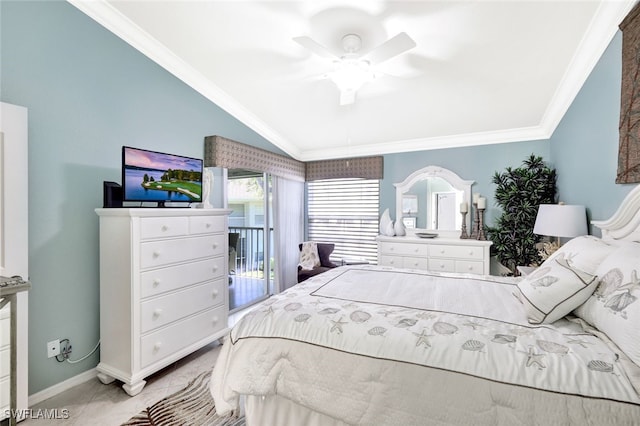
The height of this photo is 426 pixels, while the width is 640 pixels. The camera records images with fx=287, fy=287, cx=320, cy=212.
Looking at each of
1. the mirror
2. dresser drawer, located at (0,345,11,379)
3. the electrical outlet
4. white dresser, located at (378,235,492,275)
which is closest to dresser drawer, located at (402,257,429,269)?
white dresser, located at (378,235,492,275)

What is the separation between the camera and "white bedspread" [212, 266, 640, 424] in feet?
3.39

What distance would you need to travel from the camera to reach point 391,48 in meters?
2.01

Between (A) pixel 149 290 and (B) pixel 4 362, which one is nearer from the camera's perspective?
(B) pixel 4 362

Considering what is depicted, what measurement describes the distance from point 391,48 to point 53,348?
3319mm

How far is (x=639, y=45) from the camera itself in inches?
62.6

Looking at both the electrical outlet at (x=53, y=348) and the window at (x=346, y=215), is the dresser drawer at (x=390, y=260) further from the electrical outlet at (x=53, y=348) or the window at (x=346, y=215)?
the electrical outlet at (x=53, y=348)

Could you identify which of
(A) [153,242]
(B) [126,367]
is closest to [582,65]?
(A) [153,242]

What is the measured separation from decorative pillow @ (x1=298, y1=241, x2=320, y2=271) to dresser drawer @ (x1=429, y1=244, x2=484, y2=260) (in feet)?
5.38

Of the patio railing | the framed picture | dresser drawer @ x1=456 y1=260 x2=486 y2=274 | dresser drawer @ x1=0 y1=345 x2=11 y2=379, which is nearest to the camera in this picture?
dresser drawer @ x1=0 y1=345 x2=11 y2=379

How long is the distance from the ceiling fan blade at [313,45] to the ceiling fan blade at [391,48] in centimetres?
28

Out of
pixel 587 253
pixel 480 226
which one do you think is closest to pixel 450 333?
pixel 587 253

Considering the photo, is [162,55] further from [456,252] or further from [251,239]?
[456,252]

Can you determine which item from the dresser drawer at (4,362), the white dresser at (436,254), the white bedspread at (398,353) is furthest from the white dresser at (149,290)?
the white dresser at (436,254)

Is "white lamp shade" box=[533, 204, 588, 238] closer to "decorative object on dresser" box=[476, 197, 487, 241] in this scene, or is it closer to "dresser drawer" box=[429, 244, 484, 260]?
"dresser drawer" box=[429, 244, 484, 260]
